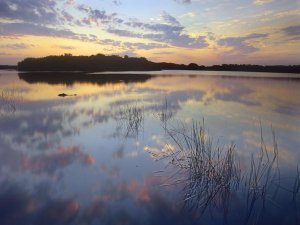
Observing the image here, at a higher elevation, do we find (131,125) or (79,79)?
(131,125)

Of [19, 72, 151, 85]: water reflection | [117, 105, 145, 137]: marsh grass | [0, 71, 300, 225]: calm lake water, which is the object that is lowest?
[19, 72, 151, 85]: water reflection

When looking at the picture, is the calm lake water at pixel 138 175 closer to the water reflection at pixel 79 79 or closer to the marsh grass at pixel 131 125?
the marsh grass at pixel 131 125

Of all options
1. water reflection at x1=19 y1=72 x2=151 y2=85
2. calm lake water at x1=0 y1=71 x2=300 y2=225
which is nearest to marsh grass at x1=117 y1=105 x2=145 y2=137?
calm lake water at x1=0 y1=71 x2=300 y2=225

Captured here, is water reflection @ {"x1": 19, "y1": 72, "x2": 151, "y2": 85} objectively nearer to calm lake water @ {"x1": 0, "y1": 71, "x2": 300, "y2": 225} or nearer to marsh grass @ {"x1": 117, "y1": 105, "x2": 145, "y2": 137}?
marsh grass @ {"x1": 117, "y1": 105, "x2": 145, "y2": 137}

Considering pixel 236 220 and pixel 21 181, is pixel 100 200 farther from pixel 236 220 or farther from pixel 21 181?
pixel 236 220

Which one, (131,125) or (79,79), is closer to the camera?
(131,125)

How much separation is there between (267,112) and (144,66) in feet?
434

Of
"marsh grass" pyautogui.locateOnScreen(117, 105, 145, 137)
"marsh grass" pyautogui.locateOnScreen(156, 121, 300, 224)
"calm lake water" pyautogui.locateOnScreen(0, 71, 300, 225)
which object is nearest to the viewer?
"calm lake water" pyautogui.locateOnScreen(0, 71, 300, 225)

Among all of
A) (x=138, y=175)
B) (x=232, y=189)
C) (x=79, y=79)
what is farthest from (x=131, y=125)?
(x=79, y=79)

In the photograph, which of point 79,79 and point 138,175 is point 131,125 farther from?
point 79,79

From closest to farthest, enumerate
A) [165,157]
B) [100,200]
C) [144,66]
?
[100,200], [165,157], [144,66]

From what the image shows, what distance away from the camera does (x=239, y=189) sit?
738 cm

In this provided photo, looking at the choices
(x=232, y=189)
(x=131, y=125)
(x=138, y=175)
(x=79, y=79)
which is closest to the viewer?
(x=232, y=189)

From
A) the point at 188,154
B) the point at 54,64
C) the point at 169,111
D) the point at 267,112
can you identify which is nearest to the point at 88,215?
the point at 188,154
